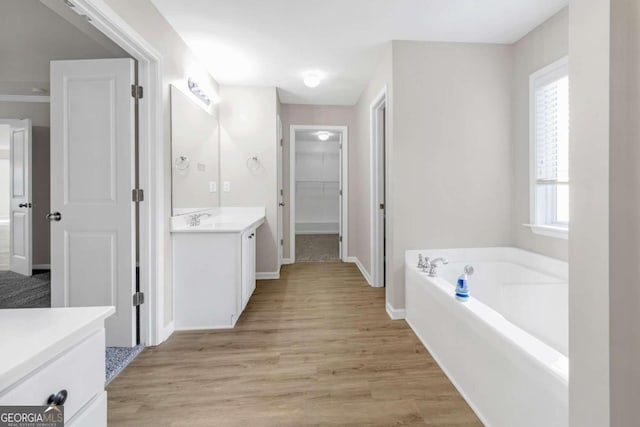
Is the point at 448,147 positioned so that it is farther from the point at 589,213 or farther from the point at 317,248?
the point at 317,248

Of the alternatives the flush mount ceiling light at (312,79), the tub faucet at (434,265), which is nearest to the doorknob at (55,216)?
the flush mount ceiling light at (312,79)

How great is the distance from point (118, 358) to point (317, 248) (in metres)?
4.10

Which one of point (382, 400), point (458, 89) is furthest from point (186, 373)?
point (458, 89)

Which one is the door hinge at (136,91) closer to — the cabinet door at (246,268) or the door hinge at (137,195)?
the door hinge at (137,195)

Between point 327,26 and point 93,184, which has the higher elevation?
point 327,26

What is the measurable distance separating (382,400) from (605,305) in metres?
1.22

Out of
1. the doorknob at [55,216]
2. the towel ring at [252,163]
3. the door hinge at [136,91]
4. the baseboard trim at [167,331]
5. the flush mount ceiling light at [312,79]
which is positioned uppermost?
the flush mount ceiling light at [312,79]

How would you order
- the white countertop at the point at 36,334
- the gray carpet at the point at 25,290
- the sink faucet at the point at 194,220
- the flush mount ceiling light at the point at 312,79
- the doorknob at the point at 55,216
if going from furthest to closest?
the flush mount ceiling light at the point at 312,79
the gray carpet at the point at 25,290
the sink faucet at the point at 194,220
the doorknob at the point at 55,216
the white countertop at the point at 36,334

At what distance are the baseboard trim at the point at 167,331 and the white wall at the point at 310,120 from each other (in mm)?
2339

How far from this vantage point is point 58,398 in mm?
600

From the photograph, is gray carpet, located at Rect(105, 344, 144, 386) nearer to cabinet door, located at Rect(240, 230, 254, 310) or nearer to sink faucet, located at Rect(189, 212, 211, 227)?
cabinet door, located at Rect(240, 230, 254, 310)

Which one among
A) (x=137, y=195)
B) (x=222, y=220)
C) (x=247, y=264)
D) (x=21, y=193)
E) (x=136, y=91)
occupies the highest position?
(x=136, y=91)

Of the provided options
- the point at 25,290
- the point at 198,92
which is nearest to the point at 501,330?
the point at 198,92

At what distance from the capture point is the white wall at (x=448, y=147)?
2594 mm
